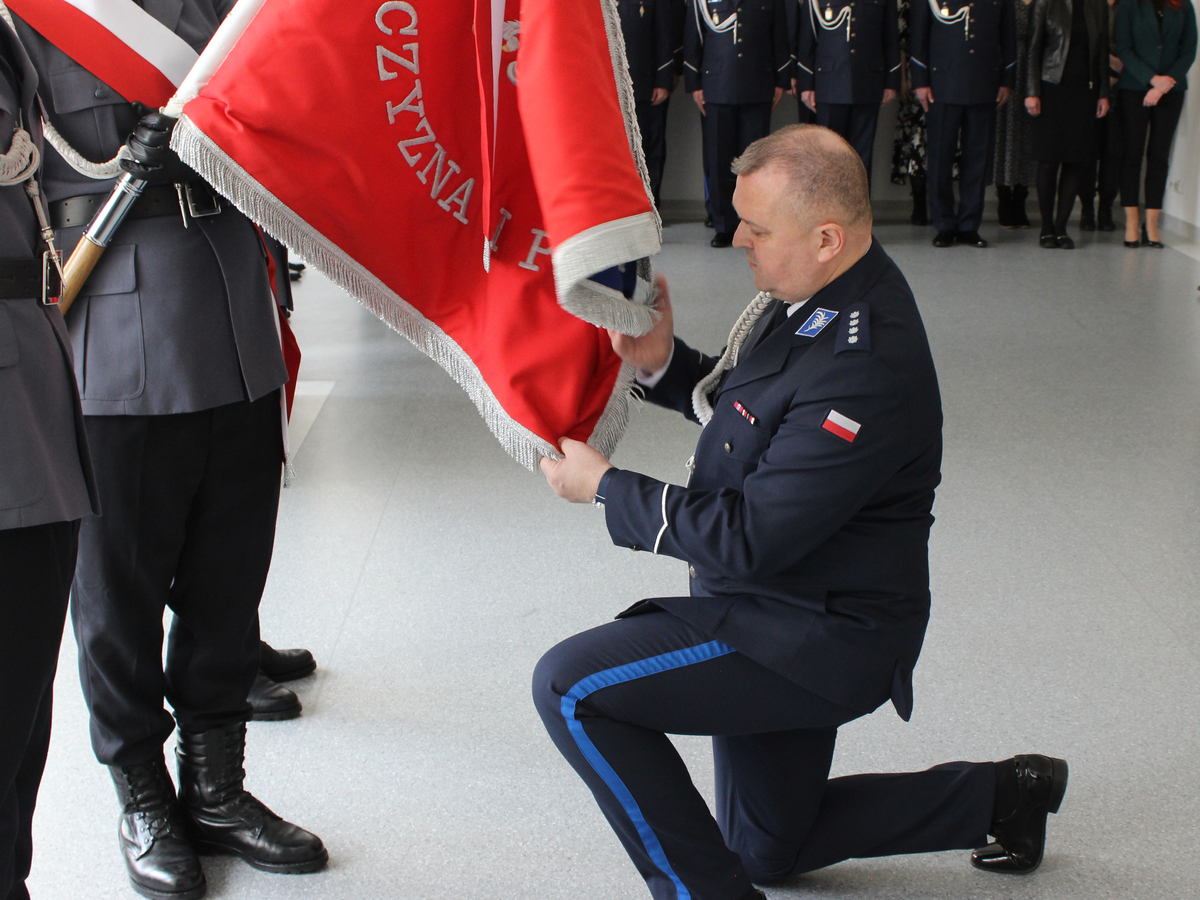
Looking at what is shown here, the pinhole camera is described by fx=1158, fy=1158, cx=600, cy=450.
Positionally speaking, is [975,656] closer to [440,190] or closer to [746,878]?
[746,878]

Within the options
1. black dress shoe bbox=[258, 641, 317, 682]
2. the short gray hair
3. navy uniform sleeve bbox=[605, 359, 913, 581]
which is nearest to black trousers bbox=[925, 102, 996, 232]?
black dress shoe bbox=[258, 641, 317, 682]

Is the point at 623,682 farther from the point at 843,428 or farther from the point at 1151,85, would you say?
the point at 1151,85

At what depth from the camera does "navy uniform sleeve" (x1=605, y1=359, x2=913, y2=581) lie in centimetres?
142

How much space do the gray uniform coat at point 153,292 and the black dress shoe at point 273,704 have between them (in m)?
0.78

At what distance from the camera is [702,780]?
206 centimetres

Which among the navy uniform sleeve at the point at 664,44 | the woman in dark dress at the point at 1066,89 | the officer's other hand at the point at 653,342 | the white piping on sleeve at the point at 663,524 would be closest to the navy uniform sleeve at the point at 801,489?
the white piping on sleeve at the point at 663,524

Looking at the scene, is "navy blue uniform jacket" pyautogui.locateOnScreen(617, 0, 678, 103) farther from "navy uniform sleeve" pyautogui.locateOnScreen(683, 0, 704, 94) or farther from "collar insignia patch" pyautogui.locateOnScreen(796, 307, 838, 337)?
"collar insignia patch" pyautogui.locateOnScreen(796, 307, 838, 337)

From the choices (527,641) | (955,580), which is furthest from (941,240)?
(527,641)

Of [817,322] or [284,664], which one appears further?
[284,664]

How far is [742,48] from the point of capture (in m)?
6.92

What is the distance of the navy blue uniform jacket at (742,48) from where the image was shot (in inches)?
272

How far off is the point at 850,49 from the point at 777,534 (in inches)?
238

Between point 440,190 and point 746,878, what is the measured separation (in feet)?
3.34

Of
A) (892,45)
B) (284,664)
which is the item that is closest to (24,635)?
(284,664)
